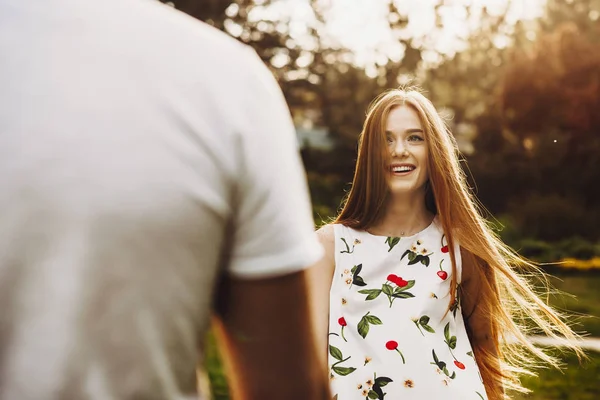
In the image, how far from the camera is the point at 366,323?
2.76 meters

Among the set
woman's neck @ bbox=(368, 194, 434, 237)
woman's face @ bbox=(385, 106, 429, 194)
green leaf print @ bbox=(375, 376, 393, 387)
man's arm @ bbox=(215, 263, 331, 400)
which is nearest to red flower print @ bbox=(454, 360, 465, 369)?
green leaf print @ bbox=(375, 376, 393, 387)

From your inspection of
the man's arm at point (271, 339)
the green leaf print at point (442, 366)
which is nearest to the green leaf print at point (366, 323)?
the green leaf print at point (442, 366)

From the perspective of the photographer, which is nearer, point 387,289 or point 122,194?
point 122,194

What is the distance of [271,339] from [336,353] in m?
1.87

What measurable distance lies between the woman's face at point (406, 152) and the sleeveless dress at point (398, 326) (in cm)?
22

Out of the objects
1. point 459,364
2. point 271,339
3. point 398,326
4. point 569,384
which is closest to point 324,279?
point 398,326

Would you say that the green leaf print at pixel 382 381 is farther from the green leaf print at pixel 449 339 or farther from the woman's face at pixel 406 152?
the woman's face at pixel 406 152

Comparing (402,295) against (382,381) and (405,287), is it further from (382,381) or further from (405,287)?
(382,381)

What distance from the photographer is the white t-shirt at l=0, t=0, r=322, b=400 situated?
0.84 metres

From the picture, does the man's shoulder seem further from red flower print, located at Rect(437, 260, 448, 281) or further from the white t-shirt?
red flower print, located at Rect(437, 260, 448, 281)

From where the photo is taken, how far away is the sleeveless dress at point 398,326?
2660 millimetres

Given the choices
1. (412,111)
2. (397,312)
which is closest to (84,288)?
(397,312)

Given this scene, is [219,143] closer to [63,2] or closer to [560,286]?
[63,2]

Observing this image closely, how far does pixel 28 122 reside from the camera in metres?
0.84
